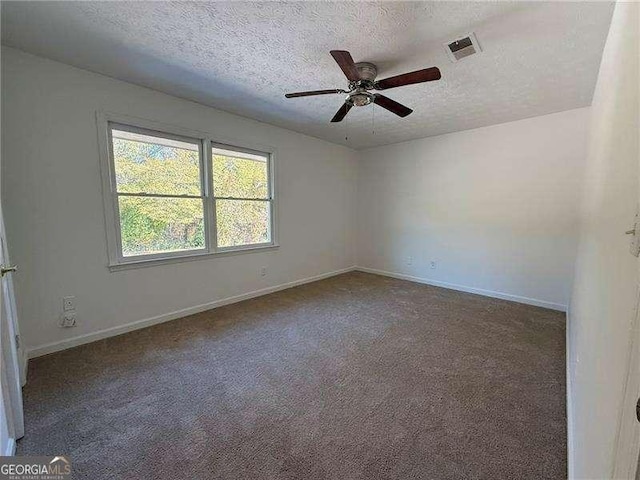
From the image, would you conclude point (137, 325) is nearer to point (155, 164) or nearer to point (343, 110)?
point (155, 164)

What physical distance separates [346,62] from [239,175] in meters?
2.29

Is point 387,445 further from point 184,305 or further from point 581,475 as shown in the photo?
point 184,305

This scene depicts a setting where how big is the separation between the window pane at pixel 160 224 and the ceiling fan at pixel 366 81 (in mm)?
1794

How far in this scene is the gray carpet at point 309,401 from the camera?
1.38 m

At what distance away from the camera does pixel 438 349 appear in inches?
96.9

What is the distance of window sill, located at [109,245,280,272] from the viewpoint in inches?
107

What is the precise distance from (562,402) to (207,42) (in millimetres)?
3441

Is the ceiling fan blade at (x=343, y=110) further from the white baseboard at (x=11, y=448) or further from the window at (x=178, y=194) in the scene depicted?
the white baseboard at (x=11, y=448)

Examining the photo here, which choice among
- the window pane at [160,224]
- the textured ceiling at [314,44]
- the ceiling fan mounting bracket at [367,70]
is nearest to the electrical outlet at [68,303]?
the window pane at [160,224]

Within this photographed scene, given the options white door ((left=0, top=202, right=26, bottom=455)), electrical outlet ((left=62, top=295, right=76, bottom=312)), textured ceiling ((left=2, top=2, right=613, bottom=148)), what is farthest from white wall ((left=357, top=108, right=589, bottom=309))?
white door ((left=0, top=202, right=26, bottom=455))

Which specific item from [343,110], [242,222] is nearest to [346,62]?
[343,110]

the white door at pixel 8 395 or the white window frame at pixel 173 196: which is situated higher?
the white window frame at pixel 173 196

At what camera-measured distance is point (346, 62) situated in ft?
5.63

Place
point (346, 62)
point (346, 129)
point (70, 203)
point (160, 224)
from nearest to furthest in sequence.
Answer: point (346, 62) < point (70, 203) < point (160, 224) < point (346, 129)
